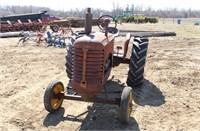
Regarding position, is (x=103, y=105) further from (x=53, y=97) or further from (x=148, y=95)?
(x=148, y=95)

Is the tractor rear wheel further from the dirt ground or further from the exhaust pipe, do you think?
the exhaust pipe

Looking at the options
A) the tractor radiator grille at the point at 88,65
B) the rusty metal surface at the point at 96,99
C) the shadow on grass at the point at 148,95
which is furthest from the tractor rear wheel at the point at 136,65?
the tractor radiator grille at the point at 88,65

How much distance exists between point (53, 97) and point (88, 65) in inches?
41.7

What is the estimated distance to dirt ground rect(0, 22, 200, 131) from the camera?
16.1 ft

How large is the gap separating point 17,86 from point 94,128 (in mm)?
2892

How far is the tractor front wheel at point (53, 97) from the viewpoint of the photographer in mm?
5058

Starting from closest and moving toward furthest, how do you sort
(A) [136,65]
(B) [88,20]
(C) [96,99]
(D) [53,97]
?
(C) [96,99], (B) [88,20], (D) [53,97], (A) [136,65]

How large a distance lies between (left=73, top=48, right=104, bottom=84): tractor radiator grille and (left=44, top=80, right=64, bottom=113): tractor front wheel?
0.63 meters

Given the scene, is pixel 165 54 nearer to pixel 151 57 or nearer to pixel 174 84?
pixel 151 57

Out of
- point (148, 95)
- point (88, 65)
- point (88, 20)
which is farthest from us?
point (148, 95)

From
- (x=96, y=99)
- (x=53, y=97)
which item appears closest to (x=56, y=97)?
(x=53, y=97)

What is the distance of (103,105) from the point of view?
570 cm

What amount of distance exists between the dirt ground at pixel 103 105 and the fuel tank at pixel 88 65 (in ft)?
2.16

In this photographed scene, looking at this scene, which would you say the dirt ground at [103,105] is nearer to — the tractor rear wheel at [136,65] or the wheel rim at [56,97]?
the wheel rim at [56,97]
